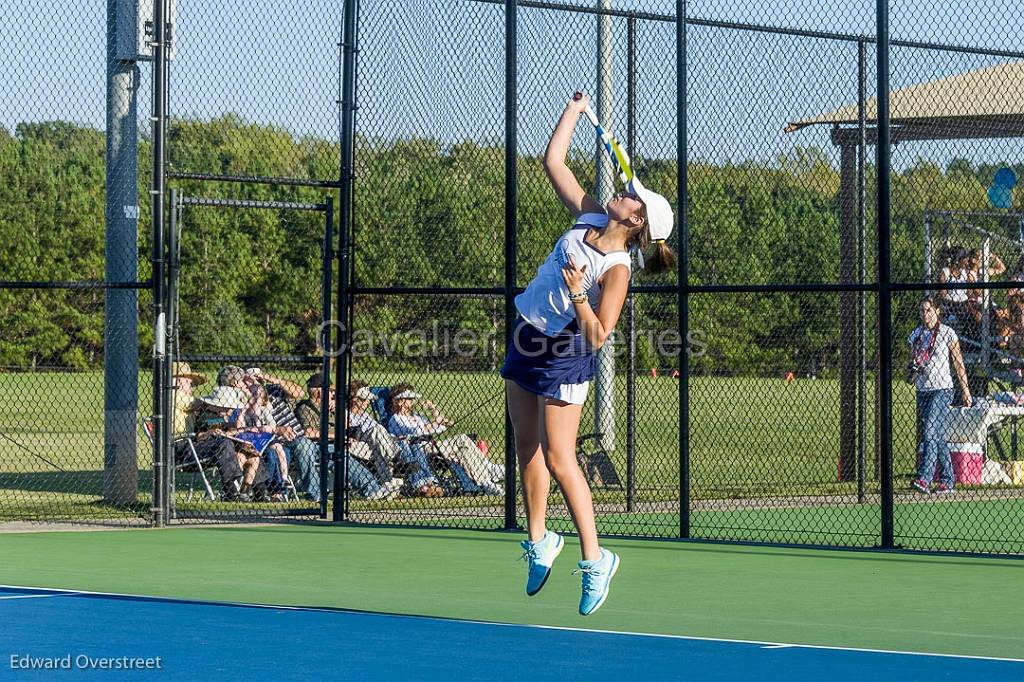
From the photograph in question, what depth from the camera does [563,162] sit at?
8.18 meters

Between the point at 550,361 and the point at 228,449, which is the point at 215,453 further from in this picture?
the point at 550,361

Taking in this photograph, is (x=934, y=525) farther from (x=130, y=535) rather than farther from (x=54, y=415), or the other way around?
(x=54, y=415)

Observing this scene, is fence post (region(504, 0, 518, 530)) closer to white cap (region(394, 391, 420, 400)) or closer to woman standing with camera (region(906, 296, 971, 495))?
white cap (region(394, 391, 420, 400))

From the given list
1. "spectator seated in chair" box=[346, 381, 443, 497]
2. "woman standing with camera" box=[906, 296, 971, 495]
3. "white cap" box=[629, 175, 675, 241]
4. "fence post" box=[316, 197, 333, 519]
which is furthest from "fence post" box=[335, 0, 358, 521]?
"white cap" box=[629, 175, 675, 241]

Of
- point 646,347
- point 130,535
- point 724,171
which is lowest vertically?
point 130,535

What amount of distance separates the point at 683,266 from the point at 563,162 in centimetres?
378

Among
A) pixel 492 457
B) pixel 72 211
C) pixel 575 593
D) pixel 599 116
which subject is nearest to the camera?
pixel 575 593

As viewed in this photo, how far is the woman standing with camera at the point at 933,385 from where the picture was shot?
47.7 feet

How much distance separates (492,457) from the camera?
58.3 feet

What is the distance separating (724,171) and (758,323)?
5.91 metres

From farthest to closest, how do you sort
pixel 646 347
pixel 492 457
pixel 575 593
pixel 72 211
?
pixel 72 211 → pixel 646 347 → pixel 492 457 → pixel 575 593

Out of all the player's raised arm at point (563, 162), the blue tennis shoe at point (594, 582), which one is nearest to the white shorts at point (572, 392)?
the blue tennis shoe at point (594, 582)

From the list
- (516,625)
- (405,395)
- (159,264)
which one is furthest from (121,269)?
(516,625)

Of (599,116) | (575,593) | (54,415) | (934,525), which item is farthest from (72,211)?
(575,593)
